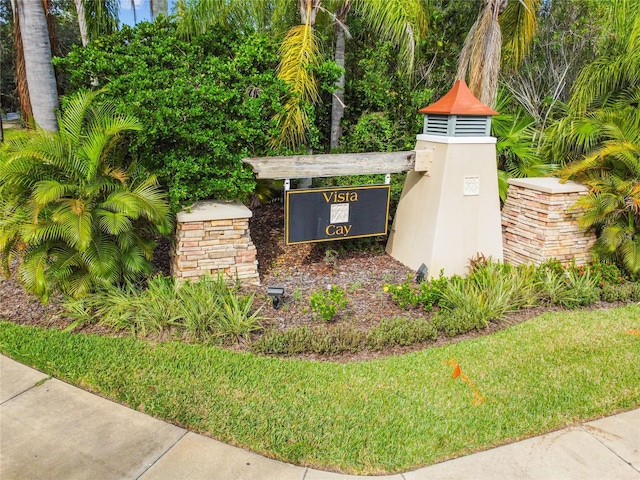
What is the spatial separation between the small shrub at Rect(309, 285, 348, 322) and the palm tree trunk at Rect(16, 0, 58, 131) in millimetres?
4034

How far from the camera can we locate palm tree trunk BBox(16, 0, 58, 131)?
561 cm

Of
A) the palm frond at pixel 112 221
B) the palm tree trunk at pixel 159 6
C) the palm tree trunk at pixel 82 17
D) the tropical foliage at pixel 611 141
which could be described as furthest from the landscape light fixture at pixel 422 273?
the palm tree trunk at pixel 159 6

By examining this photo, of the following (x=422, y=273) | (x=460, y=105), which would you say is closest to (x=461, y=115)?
(x=460, y=105)

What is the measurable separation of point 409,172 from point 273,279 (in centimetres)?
249

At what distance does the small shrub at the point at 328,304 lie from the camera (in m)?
5.08

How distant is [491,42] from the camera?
7.48 meters

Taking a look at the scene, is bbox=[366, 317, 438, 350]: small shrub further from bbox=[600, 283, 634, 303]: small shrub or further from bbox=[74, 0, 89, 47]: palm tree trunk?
bbox=[74, 0, 89, 47]: palm tree trunk

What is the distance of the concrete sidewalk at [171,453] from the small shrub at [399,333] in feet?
5.00

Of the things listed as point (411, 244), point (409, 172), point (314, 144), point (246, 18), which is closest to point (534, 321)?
point (411, 244)

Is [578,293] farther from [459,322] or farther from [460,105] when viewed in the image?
[460,105]

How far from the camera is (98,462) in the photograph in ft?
10.7

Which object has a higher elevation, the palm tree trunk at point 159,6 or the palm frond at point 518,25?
the palm tree trunk at point 159,6

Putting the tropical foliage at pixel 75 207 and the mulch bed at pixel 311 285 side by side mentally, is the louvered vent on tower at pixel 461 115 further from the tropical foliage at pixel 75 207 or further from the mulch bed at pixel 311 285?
the tropical foliage at pixel 75 207

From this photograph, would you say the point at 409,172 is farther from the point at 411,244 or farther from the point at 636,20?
the point at 636,20
